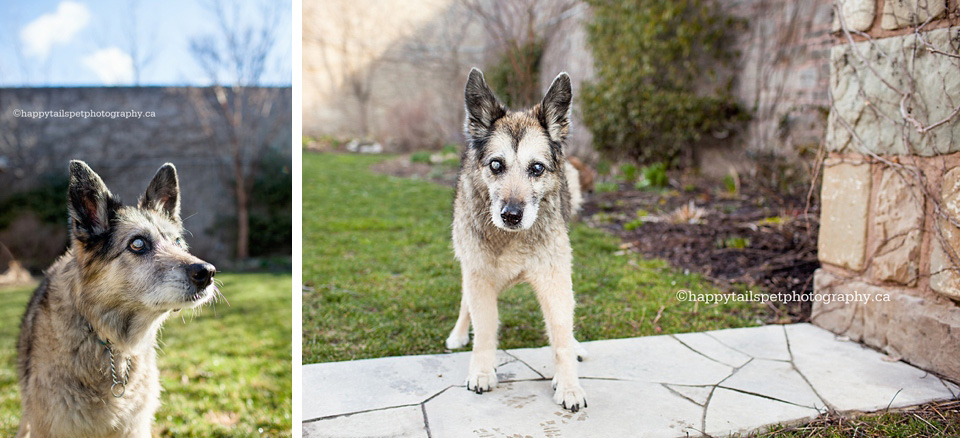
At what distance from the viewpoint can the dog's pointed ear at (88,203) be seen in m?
1.60

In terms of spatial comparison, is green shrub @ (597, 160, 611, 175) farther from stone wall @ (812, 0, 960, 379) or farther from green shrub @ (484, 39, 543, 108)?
stone wall @ (812, 0, 960, 379)

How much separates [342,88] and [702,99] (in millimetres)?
9832

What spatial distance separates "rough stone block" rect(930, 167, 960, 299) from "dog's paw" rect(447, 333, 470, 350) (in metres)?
2.35

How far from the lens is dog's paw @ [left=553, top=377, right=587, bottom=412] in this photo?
91.4 inches

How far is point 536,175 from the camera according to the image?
2281mm

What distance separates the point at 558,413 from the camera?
230 cm

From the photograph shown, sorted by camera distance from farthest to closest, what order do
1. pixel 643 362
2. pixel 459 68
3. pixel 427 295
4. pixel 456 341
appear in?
pixel 459 68 < pixel 427 295 < pixel 456 341 < pixel 643 362

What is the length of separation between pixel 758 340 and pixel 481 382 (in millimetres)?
1684

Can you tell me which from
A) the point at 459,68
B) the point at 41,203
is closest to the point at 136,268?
the point at 41,203

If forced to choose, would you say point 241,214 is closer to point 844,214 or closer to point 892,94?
point 844,214

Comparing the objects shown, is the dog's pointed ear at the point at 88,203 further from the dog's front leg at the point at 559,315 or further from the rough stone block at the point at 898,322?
the rough stone block at the point at 898,322

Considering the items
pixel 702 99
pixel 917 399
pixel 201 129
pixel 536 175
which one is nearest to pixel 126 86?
pixel 536 175

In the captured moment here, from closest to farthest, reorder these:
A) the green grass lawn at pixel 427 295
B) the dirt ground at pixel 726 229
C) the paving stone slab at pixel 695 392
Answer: the paving stone slab at pixel 695 392, the green grass lawn at pixel 427 295, the dirt ground at pixel 726 229

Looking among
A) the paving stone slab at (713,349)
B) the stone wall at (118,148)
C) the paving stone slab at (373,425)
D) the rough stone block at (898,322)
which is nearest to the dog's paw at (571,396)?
the paving stone slab at (373,425)
